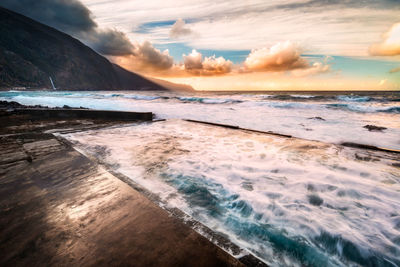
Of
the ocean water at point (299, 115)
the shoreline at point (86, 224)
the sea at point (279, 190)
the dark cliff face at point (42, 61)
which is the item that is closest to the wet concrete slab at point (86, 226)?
the shoreline at point (86, 224)

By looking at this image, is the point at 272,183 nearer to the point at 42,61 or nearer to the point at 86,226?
the point at 86,226

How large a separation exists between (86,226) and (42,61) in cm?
11547

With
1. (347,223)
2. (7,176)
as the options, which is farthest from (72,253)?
(347,223)

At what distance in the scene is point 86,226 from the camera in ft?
4.67

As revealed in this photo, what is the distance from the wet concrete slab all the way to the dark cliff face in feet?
288

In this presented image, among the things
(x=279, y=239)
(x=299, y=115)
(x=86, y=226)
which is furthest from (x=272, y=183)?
(x=299, y=115)

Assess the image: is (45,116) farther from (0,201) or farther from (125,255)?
(125,255)

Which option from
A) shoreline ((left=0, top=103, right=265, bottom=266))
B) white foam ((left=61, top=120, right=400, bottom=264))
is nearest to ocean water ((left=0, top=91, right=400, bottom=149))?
white foam ((left=61, top=120, right=400, bottom=264))

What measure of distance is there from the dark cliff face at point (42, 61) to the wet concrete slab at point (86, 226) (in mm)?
87906

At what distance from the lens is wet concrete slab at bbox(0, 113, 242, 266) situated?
1140mm

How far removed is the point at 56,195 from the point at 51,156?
1452mm

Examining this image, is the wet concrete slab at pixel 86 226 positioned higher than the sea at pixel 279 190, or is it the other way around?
the wet concrete slab at pixel 86 226

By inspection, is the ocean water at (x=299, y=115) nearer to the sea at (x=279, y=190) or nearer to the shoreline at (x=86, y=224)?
the sea at (x=279, y=190)

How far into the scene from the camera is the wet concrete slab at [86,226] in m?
1.14
